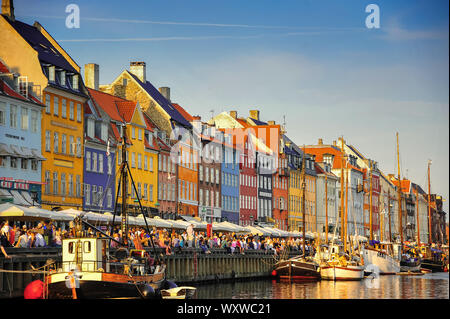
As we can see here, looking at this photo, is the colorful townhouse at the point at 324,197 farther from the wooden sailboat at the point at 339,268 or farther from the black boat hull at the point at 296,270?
the black boat hull at the point at 296,270

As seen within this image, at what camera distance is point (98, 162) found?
243 ft

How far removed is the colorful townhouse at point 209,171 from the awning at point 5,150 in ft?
117

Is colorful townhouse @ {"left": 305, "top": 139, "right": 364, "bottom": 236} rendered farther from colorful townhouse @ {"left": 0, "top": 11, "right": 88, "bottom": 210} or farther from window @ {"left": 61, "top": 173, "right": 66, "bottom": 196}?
window @ {"left": 61, "top": 173, "right": 66, "bottom": 196}

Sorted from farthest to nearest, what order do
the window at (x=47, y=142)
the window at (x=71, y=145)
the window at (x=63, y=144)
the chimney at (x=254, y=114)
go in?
1. the chimney at (x=254, y=114)
2. the window at (x=71, y=145)
3. the window at (x=63, y=144)
4. the window at (x=47, y=142)

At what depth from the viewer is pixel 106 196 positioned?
74.1 metres

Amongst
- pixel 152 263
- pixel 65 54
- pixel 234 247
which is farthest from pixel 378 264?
pixel 152 263

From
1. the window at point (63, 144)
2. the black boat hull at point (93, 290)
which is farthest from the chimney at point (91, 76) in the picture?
the black boat hull at point (93, 290)

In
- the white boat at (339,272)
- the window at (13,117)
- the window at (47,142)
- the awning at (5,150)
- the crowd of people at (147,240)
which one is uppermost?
the window at (13,117)

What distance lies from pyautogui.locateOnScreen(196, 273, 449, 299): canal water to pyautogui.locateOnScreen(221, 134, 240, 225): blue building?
3521 centimetres

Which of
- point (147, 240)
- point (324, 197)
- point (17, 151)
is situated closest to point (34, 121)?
point (17, 151)

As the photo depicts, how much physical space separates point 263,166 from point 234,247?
48587mm

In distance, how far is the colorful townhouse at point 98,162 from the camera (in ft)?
236

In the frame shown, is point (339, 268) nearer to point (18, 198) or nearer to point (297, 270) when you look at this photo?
point (297, 270)
